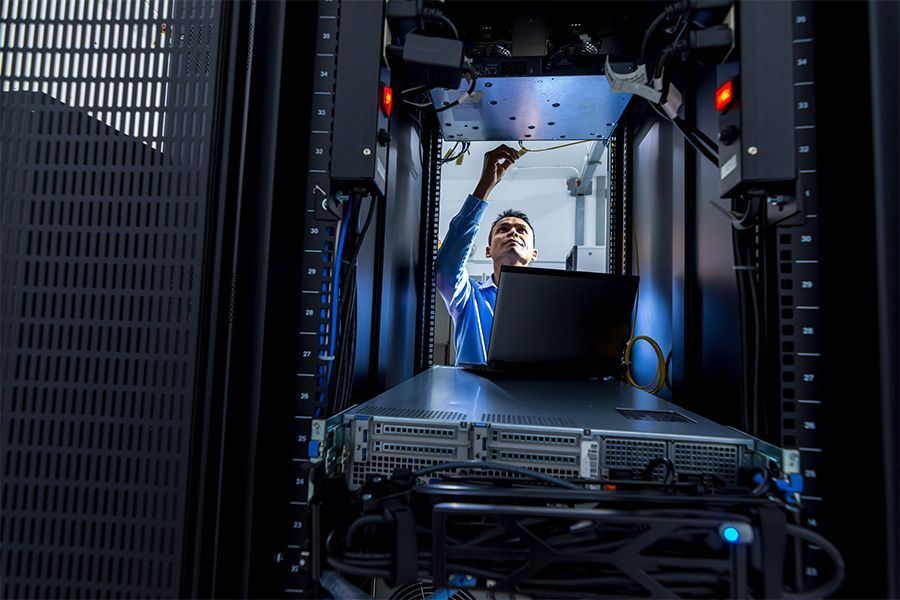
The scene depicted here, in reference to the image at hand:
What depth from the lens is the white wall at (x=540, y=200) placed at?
3.89 metres

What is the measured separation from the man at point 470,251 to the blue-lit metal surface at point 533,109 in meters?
0.32

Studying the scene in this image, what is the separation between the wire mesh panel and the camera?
1.60 feet

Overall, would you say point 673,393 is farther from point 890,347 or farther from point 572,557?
point 572,557

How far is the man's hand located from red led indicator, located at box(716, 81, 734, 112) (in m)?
1.00

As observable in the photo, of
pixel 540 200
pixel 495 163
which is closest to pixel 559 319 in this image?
pixel 495 163

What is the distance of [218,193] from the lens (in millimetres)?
521

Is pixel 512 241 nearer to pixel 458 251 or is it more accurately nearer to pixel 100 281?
pixel 458 251

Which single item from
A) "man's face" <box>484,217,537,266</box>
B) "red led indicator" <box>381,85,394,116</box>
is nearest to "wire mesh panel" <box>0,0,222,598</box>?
"red led indicator" <box>381,85,394,116</box>

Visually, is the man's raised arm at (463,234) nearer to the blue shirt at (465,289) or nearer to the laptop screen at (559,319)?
the blue shirt at (465,289)

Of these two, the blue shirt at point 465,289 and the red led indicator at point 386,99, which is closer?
the red led indicator at point 386,99

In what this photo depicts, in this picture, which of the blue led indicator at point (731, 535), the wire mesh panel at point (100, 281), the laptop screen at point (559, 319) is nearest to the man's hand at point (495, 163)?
the laptop screen at point (559, 319)

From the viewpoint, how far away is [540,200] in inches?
161

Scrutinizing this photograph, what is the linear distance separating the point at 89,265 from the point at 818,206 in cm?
92

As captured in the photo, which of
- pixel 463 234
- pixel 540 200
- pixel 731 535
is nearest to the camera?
pixel 731 535
